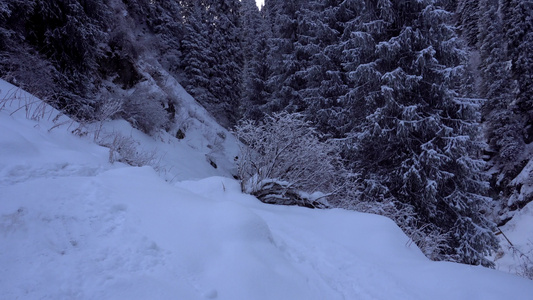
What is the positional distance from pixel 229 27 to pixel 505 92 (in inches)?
803

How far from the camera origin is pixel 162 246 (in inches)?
71.7

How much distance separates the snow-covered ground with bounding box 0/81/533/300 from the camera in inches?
56.1

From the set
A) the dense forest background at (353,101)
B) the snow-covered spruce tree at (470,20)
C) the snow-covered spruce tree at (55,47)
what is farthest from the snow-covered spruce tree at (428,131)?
the snow-covered spruce tree at (470,20)

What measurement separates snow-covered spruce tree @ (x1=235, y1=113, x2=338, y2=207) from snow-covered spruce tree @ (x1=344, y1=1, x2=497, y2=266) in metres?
2.66

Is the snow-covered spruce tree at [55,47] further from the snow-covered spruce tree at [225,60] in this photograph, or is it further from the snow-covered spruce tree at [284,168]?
the snow-covered spruce tree at [225,60]

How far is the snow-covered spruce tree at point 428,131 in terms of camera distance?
6.81 metres

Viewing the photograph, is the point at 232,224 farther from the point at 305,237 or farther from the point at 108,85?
the point at 108,85

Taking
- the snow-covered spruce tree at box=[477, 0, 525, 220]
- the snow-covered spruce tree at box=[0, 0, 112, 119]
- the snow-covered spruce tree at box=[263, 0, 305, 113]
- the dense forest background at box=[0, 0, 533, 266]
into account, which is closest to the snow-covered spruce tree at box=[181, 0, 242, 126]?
the dense forest background at box=[0, 0, 533, 266]

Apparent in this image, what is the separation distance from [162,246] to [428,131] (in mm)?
7520

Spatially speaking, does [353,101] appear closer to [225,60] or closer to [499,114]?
[499,114]

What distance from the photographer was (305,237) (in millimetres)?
2902

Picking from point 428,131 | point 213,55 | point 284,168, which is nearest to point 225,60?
point 213,55

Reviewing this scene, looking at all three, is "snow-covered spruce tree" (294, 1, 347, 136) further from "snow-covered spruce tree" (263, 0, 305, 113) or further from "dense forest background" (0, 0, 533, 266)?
"snow-covered spruce tree" (263, 0, 305, 113)

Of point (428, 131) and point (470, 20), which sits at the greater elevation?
point (470, 20)
